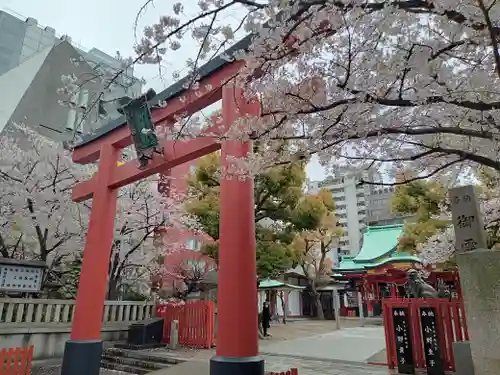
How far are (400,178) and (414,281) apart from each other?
271 centimetres

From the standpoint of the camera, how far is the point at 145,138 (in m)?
7.17

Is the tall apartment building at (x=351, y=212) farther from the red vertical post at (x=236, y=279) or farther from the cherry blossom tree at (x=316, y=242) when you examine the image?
the red vertical post at (x=236, y=279)

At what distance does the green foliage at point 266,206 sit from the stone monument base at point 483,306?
8579 millimetres

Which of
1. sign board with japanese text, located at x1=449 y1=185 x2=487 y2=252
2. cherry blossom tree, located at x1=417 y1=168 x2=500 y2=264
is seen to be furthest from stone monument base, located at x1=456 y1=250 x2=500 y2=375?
cherry blossom tree, located at x1=417 y1=168 x2=500 y2=264

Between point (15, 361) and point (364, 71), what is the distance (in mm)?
7271

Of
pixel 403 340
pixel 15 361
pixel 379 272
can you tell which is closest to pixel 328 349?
pixel 403 340

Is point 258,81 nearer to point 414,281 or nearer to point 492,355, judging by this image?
point 492,355

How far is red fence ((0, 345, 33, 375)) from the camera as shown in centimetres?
616

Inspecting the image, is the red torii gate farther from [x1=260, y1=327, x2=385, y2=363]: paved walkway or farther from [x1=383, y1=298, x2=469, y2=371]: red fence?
[x1=260, y1=327, x2=385, y2=363]: paved walkway

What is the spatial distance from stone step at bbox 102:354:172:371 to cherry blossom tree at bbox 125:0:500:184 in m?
6.49

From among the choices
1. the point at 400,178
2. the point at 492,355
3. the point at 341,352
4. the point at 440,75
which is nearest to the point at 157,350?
the point at 341,352

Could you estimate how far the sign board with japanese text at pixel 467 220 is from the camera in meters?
4.88

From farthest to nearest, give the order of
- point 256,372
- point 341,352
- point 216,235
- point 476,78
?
point 216,235, point 341,352, point 256,372, point 476,78

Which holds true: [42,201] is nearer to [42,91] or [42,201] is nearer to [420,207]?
[42,91]
